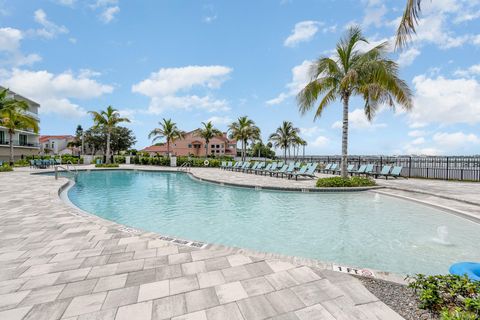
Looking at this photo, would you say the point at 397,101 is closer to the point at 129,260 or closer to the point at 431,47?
the point at 431,47

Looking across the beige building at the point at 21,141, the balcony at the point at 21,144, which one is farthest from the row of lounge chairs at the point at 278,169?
the beige building at the point at 21,141

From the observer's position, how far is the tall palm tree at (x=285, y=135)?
40.0m

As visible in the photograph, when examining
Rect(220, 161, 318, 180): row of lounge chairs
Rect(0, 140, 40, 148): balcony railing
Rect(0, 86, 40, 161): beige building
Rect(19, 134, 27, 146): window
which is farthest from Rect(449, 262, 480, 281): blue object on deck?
Rect(19, 134, 27, 146): window

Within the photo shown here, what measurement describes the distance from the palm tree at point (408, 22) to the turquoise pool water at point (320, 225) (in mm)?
4278

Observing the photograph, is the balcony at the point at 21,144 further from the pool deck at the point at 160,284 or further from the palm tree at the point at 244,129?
the pool deck at the point at 160,284

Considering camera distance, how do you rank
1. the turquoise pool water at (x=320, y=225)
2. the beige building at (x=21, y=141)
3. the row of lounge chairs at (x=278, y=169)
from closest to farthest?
the turquoise pool water at (x=320, y=225) → the row of lounge chairs at (x=278, y=169) → the beige building at (x=21, y=141)

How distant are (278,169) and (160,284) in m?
16.4

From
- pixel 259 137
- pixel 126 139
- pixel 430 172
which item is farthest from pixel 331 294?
pixel 126 139

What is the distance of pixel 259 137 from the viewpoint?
37.3 meters

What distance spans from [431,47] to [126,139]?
57761mm

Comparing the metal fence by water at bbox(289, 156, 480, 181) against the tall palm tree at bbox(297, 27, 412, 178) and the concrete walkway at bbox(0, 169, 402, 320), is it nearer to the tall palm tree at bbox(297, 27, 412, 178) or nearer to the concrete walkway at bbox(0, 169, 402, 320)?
the tall palm tree at bbox(297, 27, 412, 178)

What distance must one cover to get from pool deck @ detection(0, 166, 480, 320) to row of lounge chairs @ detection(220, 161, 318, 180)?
41.6 feet

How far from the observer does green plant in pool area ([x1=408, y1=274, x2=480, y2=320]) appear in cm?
212

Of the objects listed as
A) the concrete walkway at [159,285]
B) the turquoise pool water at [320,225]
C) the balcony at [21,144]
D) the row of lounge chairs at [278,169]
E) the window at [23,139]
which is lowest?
the turquoise pool water at [320,225]
